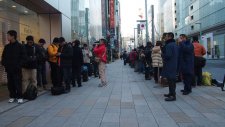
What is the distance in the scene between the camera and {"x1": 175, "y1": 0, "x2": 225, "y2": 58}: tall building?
68.8 m

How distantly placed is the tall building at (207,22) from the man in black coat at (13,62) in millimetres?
46993

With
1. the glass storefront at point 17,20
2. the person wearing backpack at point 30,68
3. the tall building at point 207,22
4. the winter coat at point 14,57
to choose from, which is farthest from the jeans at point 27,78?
the tall building at point 207,22

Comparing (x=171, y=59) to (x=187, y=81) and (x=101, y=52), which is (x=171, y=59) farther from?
(x=101, y=52)

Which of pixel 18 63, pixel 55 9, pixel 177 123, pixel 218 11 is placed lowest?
pixel 177 123

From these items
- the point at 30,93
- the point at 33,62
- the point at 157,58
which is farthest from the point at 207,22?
the point at 30,93

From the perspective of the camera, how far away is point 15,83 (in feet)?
33.8

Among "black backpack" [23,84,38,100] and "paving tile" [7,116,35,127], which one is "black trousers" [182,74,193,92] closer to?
"black backpack" [23,84,38,100]

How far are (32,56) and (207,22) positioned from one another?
2784 inches

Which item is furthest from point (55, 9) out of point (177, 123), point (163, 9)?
point (163, 9)

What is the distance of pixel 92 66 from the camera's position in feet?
70.6

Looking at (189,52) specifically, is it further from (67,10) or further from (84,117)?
(67,10)

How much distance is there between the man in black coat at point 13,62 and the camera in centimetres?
1017

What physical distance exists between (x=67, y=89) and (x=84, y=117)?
496 cm

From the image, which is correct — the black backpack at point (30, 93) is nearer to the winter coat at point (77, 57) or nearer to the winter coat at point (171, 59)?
the winter coat at point (171, 59)
